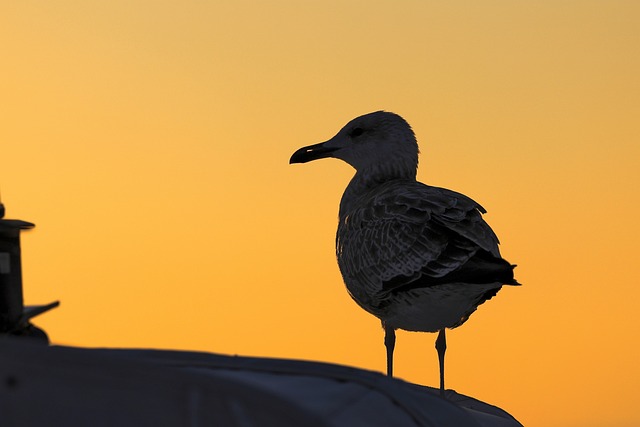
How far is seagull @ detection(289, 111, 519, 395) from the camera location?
44.4 feet

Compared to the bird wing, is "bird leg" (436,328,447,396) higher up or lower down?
lower down

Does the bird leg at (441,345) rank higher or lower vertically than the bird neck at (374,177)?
lower

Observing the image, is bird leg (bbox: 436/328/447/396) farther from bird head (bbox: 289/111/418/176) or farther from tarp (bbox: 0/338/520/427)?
tarp (bbox: 0/338/520/427)

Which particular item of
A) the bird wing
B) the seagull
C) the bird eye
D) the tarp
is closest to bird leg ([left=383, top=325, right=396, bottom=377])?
the seagull

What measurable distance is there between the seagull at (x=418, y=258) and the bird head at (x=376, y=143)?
59 centimetres

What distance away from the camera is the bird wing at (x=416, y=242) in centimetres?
1348

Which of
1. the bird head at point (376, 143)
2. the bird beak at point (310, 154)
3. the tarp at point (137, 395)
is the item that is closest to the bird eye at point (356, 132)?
the bird head at point (376, 143)

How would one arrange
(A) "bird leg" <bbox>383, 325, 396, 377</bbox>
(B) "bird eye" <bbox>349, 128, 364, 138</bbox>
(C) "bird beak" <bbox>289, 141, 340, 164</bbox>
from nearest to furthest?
(A) "bird leg" <bbox>383, 325, 396, 377</bbox> → (B) "bird eye" <bbox>349, 128, 364, 138</bbox> → (C) "bird beak" <bbox>289, 141, 340, 164</bbox>

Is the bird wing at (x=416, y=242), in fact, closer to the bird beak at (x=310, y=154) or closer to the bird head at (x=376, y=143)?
the bird head at (x=376, y=143)

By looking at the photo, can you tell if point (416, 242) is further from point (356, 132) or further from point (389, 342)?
point (356, 132)

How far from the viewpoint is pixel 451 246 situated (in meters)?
13.6

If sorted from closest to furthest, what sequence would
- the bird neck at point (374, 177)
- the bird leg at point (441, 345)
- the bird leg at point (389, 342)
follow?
the bird leg at point (389, 342)
the bird leg at point (441, 345)
the bird neck at point (374, 177)

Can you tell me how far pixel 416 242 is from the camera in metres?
14.0

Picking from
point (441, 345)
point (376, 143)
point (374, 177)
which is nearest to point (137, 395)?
point (441, 345)
